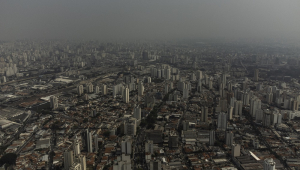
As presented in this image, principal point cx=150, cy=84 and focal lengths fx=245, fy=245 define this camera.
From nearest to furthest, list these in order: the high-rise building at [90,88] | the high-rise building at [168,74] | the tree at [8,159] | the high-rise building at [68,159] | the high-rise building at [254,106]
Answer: the high-rise building at [68,159] < the tree at [8,159] < the high-rise building at [254,106] < the high-rise building at [90,88] < the high-rise building at [168,74]

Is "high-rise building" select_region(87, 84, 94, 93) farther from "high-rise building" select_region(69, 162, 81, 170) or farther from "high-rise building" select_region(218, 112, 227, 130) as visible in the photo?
"high-rise building" select_region(69, 162, 81, 170)

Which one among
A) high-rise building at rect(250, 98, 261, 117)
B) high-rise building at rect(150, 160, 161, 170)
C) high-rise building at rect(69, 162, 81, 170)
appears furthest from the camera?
high-rise building at rect(250, 98, 261, 117)

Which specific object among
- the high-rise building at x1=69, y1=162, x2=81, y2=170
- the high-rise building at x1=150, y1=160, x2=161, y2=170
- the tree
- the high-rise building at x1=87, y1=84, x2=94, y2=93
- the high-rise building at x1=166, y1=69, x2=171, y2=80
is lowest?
the tree

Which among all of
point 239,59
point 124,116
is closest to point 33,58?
point 124,116

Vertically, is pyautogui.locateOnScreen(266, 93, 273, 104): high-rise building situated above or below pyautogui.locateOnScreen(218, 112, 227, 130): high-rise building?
above

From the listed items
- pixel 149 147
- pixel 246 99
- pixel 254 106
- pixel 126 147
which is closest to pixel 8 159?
pixel 126 147

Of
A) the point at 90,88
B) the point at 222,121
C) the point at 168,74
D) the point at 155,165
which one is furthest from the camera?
the point at 168,74

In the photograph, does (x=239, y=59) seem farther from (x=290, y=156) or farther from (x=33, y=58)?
(x=33, y=58)

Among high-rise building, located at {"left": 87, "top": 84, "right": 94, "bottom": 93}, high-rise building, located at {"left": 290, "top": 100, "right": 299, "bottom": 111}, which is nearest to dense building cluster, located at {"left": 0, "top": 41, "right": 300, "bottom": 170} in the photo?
high-rise building, located at {"left": 290, "top": 100, "right": 299, "bottom": 111}

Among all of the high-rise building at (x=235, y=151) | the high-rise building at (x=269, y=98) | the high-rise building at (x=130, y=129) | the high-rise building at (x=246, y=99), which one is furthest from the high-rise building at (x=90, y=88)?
the high-rise building at (x=235, y=151)

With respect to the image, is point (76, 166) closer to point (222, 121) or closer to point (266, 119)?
point (222, 121)

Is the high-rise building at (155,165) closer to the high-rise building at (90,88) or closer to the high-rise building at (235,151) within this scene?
the high-rise building at (235,151)
